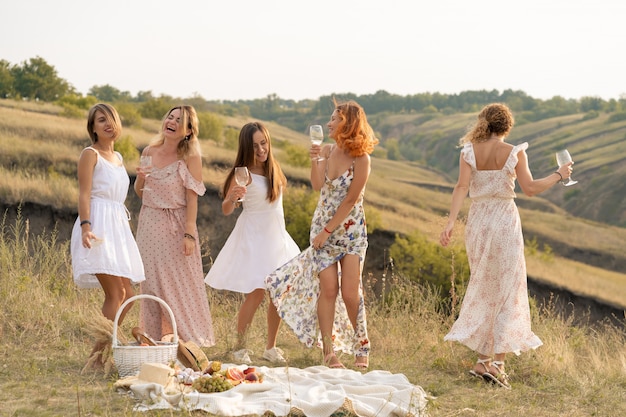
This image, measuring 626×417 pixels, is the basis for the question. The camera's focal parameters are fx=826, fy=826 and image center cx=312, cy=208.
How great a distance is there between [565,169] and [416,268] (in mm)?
23973

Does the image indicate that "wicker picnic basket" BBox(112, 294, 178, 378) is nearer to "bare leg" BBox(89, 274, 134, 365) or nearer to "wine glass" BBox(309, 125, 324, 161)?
"bare leg" BBox(89, 274, 134, 365)

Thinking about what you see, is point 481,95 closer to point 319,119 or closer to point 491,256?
point 319,119

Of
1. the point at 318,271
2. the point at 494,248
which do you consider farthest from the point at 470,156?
the point at 318,271

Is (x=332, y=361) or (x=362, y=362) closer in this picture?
(x=332, y=361)

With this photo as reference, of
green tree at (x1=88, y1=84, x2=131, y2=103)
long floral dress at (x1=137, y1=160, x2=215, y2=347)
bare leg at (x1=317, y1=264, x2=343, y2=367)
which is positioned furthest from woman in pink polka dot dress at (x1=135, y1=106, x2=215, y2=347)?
green tree at (x1=88, y1=84, x2=131, y2=103)

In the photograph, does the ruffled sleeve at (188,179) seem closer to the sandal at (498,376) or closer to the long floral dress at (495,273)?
the long floral dress at (495,273)

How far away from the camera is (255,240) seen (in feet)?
24.1

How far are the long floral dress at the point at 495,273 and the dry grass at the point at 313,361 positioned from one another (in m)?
0.41

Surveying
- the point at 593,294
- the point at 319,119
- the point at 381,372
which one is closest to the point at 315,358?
the point at 381,372

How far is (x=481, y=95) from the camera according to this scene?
18500 centimetres

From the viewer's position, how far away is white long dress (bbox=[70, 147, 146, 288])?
21.4 feet

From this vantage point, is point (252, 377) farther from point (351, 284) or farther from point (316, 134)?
point (316, 134)

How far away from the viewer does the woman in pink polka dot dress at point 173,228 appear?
7.11 m

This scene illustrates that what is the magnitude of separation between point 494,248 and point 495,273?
21 centimetres
